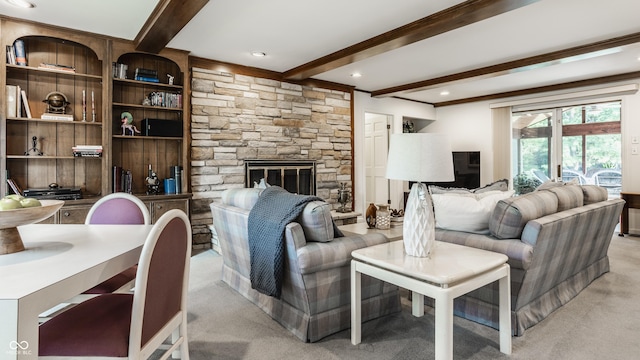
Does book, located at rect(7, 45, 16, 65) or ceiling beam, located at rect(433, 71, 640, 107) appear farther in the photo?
ceiling beam, located at rect(433, 71, 640, 107)

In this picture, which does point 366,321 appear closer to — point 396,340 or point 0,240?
point 396,340

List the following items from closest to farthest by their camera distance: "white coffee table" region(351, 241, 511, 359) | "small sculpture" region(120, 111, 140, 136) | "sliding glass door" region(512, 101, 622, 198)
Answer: "white coffee table" region(351, 241, 511, 359) < "small sculpture" region(120, 111, 140, 136) < "sliding glass door" region(512, 101, 622, 198)

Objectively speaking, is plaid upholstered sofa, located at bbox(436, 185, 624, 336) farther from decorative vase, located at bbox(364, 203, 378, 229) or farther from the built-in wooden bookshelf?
the built-in wooden bookshelf

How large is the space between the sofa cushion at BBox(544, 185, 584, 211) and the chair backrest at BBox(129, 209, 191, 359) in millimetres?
2533

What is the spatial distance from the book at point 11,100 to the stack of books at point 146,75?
1078 millimetres

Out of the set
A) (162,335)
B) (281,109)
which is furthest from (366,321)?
(281,109)

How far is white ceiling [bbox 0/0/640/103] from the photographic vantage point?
2957 millimetres

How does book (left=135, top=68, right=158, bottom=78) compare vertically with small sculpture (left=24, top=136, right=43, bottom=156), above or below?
above

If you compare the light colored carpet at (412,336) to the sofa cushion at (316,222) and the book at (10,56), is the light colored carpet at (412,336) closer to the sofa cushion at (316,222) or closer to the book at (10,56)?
the sofa cushion at (316,222)

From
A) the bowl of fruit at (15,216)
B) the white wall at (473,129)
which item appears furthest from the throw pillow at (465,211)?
the white wall at (473,129)

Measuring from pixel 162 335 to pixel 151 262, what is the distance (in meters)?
0.38

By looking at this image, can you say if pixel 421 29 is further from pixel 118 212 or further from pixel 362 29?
pixel 118 212

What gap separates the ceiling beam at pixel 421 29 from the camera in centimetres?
269

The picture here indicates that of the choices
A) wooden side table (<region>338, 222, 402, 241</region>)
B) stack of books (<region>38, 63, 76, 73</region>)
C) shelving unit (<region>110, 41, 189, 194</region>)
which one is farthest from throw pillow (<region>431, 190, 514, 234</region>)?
stack of books (<region>38, 63, 76, 73</region>)
